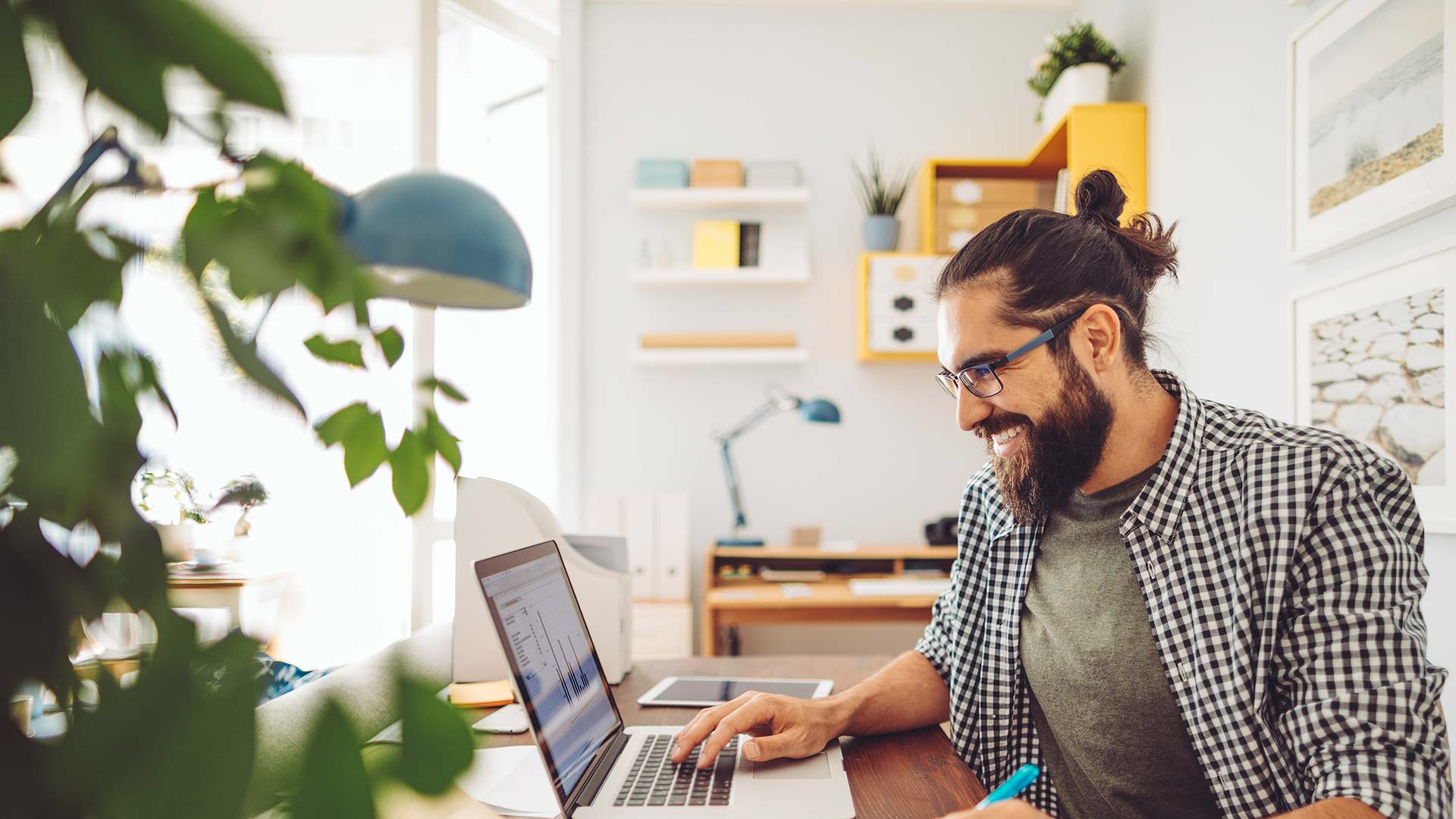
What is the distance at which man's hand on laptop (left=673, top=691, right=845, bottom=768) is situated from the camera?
1.11 meters

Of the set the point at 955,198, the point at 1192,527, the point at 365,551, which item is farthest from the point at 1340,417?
the point at 365,551

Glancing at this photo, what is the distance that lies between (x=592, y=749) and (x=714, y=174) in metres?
2.85

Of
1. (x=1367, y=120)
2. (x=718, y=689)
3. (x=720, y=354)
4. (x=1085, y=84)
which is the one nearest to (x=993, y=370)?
(x=718, y=689)

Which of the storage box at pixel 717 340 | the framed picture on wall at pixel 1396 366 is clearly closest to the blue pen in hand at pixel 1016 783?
the framed picture on wall at pixel 1396 366

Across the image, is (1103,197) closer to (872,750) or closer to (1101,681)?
(1101,681)

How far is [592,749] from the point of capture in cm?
110

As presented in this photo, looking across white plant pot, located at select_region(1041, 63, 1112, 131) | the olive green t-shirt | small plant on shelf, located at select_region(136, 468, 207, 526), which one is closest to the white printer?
Answer: the olive green t-shirt

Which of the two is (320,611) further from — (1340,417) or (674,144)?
(674,144)

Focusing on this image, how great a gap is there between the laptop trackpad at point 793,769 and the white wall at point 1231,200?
132 centimetres

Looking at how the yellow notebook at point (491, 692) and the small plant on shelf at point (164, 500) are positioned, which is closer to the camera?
the small plant on shelf at point (164, 500)

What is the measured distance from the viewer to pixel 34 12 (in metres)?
0.16

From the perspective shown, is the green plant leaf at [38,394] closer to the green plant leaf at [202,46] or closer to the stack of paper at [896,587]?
the green plant leaf at [202,46]

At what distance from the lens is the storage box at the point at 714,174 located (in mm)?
3623

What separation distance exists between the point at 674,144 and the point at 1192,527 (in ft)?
9.89
